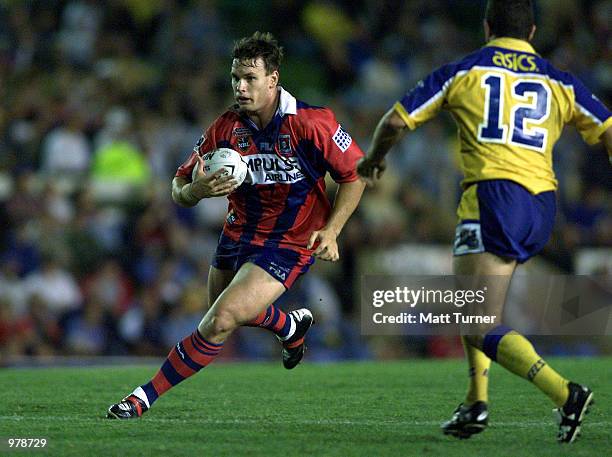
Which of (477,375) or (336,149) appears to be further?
(336,149)

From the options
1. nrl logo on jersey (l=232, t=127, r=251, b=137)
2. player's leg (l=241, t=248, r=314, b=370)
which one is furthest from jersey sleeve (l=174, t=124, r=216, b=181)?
player's leg (l=241, t=248, r=314, b=370)

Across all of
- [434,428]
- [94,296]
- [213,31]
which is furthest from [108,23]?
[434,428]

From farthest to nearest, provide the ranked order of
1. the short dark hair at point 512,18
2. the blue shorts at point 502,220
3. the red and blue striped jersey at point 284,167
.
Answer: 1. the red and blue striped jersey at point 284,167
2. the short dark hair at point 512,18
3. the blue shorts at point 502,220

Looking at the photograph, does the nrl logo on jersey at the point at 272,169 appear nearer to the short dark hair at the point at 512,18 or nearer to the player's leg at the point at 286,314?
the player's leg at the point at 286,314

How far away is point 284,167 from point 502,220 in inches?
70.5

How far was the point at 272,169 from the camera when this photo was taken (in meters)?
6.95

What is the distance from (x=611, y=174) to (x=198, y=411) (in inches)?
341

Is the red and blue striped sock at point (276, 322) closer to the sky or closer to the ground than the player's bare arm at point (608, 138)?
closer to the ground

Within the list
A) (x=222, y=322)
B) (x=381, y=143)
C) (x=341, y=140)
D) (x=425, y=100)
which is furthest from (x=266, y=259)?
(x=425, y=100)

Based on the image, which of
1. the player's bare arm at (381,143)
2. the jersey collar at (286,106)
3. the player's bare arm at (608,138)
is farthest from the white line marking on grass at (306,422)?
the jersey collar at (286,106)

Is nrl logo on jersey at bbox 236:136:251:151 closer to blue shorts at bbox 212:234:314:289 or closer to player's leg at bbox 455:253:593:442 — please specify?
blue shorts at bbox 212:234:314:289

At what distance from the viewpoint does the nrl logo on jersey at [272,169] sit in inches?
273

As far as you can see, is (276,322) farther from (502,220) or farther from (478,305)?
(502,220)

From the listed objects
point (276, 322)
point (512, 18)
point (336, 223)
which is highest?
point (512, 18)
